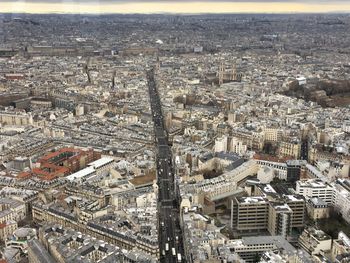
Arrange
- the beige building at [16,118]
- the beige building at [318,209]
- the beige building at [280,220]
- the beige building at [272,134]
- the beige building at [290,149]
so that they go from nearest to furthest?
the beige building at [280,220] → the beige building at [318,209] → the beige building at [290,149] → the beige building at [272,134] → the beige building at [16,118]

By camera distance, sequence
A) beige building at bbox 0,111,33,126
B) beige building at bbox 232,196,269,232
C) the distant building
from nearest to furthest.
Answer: the distant building
beige building at bbox 232,196,269,232
beige building at bbox 0,111,33,126

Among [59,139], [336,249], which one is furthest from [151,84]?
[336,249]

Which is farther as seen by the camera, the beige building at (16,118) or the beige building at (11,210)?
the beige building at (16,118)

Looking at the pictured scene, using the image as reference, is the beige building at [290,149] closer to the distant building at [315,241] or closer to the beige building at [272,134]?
the beige building at [272,134]

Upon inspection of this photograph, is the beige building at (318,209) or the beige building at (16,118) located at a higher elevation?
the beige building at (16,118)

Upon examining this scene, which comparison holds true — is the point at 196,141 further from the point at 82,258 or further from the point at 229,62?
the point at 229,62

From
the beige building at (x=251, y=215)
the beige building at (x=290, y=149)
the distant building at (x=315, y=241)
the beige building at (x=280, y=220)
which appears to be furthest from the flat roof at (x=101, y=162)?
the distant building at (x=315, y=241)

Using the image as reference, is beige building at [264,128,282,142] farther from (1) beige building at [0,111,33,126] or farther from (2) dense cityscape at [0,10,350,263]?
(1) beige building at [0,111,33,126]

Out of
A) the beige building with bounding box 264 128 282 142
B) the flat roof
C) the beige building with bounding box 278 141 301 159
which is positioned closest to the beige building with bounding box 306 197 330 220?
the beige building with bounding box 278 141 301 159
